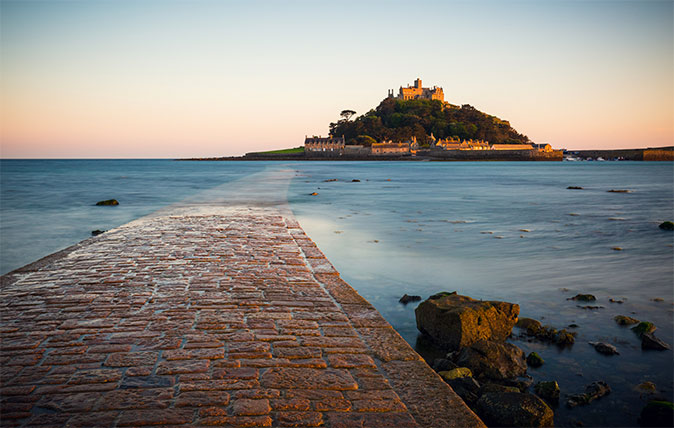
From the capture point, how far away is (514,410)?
401cm

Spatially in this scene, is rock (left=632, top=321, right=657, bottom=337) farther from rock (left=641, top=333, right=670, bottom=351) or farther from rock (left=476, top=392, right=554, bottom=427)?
rock (left=476, top=392, right=554, bottom=427)

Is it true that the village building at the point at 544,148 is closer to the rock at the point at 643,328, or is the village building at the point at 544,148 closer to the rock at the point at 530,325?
the rock at the point at 643,328

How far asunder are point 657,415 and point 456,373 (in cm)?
182

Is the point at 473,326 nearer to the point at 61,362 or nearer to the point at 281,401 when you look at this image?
the point at 281,401

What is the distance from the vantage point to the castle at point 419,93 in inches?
6363

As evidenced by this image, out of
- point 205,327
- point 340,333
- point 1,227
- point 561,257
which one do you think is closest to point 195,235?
point 205,327

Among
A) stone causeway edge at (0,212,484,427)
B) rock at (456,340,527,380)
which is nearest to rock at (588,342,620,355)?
rock at (456,340,527,380)

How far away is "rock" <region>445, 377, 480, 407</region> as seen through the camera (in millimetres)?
4344

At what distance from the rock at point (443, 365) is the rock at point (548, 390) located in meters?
0.84

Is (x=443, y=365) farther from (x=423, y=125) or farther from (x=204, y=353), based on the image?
(x=423, y=125)

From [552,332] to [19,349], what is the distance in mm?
6021

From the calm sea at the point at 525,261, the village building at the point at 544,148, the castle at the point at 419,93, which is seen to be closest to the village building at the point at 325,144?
the castle at the point at 419,93

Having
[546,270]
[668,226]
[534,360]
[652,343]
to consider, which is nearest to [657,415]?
[534,360]

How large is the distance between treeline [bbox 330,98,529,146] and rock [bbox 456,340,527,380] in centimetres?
14414
